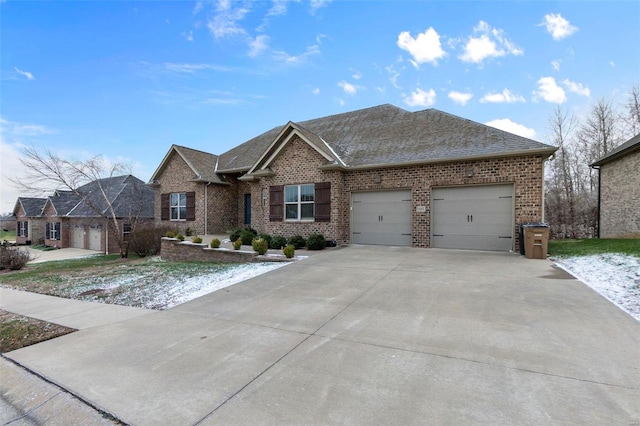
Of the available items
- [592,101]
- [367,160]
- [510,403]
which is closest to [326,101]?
[367,160]

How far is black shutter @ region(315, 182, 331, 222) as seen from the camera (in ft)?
43.3

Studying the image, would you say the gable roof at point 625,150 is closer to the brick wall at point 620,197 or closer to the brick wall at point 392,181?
the brick wall at point 620,197

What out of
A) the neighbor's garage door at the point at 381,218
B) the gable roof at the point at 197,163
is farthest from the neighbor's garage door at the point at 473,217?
the gable roof at the point at 197,163

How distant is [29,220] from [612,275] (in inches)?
1906

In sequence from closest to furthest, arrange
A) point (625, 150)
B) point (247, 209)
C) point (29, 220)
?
point (625, 150), point (247, 209), point (29, 220)

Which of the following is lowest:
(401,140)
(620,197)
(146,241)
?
(146,241)

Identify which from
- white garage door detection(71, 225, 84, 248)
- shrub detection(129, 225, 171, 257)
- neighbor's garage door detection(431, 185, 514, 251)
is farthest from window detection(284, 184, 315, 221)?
white garage door detection(71, 225, 84, 248)

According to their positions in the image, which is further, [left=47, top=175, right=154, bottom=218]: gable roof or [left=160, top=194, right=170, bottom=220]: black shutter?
[left=47, top=175, right=154, bottom=218]: gable roof

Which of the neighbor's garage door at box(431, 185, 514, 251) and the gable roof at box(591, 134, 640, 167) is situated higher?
the gable roof at box(591, 134, 640, 167)

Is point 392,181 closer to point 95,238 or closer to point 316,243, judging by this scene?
point 316,243

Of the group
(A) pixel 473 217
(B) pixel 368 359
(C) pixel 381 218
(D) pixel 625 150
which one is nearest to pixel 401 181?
(C) pixel 381 218

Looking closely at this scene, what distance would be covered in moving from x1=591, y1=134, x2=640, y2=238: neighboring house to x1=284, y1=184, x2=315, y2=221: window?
14.2 meters

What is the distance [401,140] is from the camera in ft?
44.2

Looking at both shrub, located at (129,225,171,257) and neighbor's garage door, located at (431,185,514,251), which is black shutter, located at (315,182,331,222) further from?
shrub, located at (129,225,171,257)
